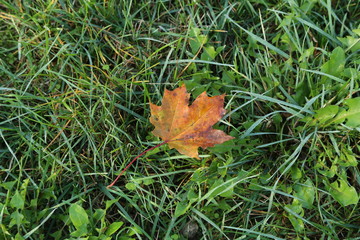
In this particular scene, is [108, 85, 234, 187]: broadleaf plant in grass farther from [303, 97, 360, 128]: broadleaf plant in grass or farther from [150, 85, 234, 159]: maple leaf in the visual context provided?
[303, 97, 360, 128]: broadleaf plant in grass

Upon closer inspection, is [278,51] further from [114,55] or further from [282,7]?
[114,55]

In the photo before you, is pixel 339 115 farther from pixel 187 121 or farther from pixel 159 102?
pixel 159 102

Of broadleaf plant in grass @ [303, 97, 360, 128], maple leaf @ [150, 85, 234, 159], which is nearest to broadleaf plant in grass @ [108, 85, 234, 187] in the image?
maple leaf @ [150, 85, 234, 159]

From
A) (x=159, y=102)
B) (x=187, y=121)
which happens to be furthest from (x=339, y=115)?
(x=159, y=102)

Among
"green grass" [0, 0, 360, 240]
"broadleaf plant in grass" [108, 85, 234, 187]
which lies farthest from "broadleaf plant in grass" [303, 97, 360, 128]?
"broadleaf plant in grass" [108, 85, 234, 187]

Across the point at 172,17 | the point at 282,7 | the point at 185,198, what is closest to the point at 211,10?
the point at 172,17

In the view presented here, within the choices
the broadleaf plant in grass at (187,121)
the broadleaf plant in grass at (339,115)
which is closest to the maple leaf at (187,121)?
the broadleaf plant in grass at (187,121)
